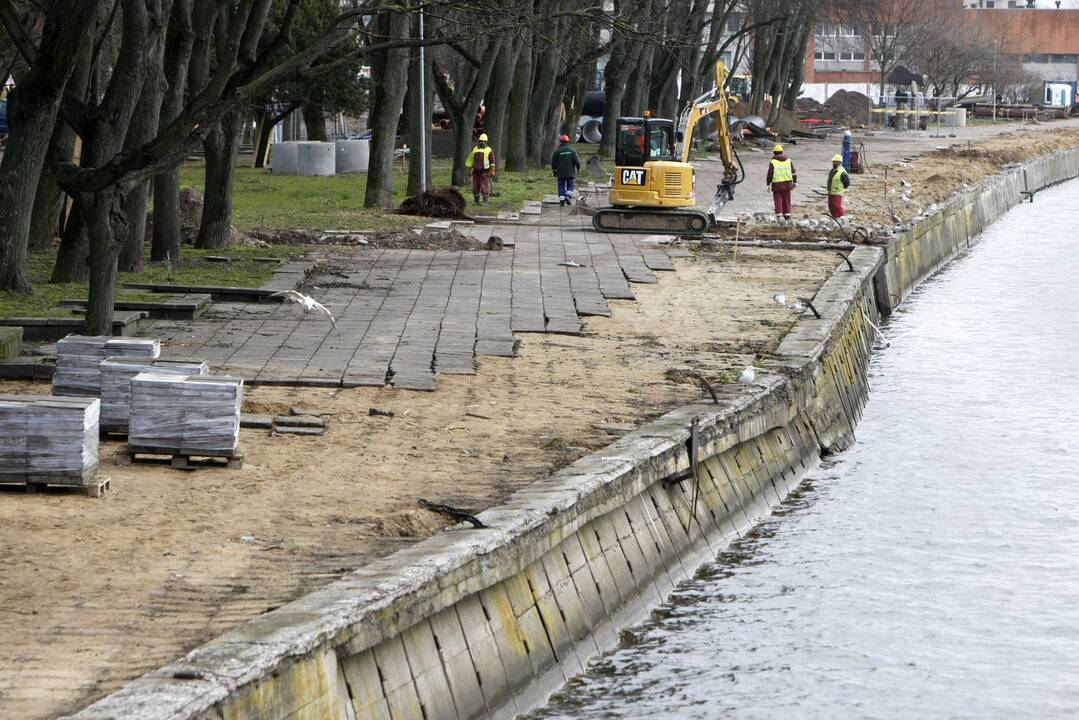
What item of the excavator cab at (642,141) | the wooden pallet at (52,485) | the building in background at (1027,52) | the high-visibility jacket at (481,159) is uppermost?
the building in background at (1027,52)

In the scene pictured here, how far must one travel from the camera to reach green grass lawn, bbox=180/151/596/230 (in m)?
31.0

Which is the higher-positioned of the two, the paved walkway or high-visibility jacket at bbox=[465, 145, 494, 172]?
high-visibility jacket at bbox=[465, 145, 494, 172]

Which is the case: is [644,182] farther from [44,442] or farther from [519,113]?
[44,442]

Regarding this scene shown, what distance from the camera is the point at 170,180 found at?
77.0 feet

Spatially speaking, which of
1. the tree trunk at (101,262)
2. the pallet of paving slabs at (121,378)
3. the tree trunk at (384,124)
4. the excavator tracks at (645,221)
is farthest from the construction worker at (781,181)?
the pallet of paving slabs at (121,378)

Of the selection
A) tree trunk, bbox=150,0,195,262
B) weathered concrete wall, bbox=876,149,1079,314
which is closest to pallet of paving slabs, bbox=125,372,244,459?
tree trunk, bbox=150,0,195,262

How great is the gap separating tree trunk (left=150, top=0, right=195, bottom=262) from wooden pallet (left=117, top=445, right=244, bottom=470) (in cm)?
1040

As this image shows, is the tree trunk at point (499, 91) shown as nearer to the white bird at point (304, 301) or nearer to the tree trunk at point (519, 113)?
the tree trunk at point (519, 113)

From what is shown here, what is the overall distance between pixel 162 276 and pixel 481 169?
14522mm

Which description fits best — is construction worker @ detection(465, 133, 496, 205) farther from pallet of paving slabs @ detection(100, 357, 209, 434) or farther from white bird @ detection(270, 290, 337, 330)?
pallet of paving slabs @ detection(100, 357, 209, 434)

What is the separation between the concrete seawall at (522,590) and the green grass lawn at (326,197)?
15767 millimetres

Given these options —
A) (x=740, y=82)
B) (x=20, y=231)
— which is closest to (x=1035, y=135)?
(x=740, y=82)

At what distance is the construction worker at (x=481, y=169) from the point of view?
34688 mm

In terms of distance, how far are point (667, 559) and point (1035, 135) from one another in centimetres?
7254
